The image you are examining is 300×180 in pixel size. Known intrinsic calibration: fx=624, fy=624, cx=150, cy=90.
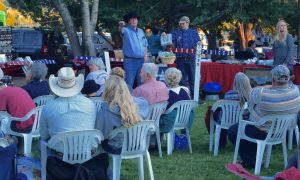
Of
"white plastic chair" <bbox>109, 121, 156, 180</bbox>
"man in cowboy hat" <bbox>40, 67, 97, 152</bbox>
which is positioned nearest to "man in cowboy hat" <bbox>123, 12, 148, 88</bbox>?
"white plastic chair" <bbox>109, 121, 156, 180</bbox>

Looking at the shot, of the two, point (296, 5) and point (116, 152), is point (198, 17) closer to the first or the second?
point (296, 5)

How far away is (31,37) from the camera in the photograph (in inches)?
921

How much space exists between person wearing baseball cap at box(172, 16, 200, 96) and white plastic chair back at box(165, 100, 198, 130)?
15.1 ft

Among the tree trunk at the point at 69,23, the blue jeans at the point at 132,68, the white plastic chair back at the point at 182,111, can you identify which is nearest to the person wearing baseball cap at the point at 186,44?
the blue jeans at the point at 132,68

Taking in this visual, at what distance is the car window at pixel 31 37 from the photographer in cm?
2318

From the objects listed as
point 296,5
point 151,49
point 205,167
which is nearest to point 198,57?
point 151,49

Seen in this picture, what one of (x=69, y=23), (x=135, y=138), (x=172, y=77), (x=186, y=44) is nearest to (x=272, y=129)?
(x=135, y=138)

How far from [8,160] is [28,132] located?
204 cm

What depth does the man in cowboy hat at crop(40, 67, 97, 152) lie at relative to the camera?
5.68m

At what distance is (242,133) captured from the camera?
23.7 ft

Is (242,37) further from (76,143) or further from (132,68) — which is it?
(76,143)

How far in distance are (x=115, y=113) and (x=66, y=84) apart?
0.57 meters

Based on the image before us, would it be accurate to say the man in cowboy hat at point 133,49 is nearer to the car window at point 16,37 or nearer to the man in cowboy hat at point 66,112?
the man in cowboy hat at point 66,112

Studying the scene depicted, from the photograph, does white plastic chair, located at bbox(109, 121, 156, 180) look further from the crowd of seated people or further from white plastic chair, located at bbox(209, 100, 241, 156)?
white plastic chair, located at bbox(209, 100, 241, 156)
